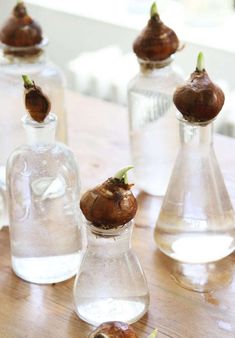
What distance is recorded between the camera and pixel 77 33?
1.92 metres

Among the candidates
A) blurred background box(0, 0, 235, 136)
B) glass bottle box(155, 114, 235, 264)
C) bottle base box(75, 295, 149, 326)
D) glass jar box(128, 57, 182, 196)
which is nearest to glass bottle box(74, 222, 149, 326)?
bottle base box(75, 295, 149, 326)

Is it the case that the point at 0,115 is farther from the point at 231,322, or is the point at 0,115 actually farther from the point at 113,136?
the point at 231,322

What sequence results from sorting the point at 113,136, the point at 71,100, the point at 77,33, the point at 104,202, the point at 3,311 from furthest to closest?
the point at 77,33
the point at 71,100
the point at 113,136
the point at 3,311
the point at 104,202

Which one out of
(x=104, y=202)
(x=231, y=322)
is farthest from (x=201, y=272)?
(x=104, y=202)

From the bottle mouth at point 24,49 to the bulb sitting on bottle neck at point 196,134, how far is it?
A: 26 cm

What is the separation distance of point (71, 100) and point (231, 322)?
0.63m

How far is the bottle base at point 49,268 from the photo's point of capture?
86 centimetres

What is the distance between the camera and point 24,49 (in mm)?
985

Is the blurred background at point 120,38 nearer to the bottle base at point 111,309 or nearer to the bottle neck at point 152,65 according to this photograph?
the bottle neck at point 152,65

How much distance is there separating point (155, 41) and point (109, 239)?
291 millimetres

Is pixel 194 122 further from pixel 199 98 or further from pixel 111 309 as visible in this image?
pixel 111 309

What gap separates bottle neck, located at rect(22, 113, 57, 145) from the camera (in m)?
0.81

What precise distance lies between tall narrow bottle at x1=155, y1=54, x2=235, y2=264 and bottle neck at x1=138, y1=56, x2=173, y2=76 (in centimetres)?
14

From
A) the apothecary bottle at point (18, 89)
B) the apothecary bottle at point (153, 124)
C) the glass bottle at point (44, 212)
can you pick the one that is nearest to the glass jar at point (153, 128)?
the apothecary bottle at point (153, 124)
